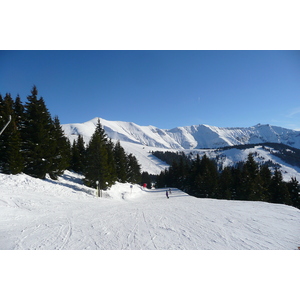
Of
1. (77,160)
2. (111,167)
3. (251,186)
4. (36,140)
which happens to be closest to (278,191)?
(251,186)

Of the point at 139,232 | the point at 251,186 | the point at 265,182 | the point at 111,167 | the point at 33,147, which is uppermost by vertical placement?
the point at 33,147

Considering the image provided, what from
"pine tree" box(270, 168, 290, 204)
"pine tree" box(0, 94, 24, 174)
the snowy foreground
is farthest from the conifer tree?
"pine tree" box(270, 168, 290, 204)

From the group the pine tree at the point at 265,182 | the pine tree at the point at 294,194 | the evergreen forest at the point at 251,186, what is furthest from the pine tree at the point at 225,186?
the pine tree at the point at 294,194

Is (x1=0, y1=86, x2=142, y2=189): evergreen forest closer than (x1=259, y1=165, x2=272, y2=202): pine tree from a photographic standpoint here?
Yes

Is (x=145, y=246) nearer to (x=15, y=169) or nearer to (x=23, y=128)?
(x=15, y=169)

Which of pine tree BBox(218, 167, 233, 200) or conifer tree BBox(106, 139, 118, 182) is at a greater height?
conifer tree BBox(106, 139, 118, 182)

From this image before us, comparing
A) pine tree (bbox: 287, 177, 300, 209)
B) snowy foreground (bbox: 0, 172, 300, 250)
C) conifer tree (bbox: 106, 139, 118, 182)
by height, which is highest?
conifer tree (bbox: 106, 139, 118, 182)

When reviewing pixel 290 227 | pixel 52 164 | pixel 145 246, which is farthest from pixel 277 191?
pixel 52 164

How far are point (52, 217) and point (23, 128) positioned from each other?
13.8 m

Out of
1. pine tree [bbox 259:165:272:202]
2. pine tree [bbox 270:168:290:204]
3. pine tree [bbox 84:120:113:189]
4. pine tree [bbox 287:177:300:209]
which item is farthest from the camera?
pine tree [bbox 287:177:300:209]

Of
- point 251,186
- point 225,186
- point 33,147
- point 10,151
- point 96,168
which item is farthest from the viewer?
point 225,186

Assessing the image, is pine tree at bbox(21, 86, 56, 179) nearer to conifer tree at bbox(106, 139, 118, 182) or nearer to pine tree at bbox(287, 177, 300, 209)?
conifer tree at bbox(106, 139, 118, 182)

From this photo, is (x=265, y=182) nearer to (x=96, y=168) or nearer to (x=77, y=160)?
(x=96, y=168)

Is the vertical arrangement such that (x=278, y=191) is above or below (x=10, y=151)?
below
